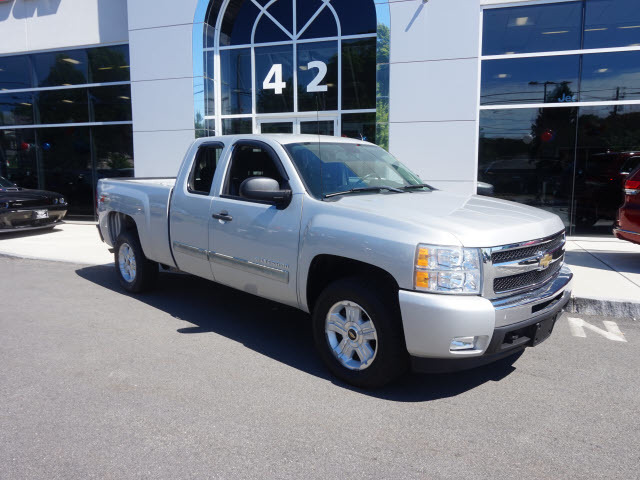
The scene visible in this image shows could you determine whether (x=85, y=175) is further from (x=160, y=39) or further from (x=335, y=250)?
(x=335, y=250)

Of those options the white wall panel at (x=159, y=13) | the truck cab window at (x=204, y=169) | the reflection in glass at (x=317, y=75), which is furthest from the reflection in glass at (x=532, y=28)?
the truck cab window at (x=204, y=169)

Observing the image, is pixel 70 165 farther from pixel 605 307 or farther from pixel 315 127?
pixel 605 307

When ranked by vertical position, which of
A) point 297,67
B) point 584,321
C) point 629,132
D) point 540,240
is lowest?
point 584,321

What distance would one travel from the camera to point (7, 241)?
1092 cm

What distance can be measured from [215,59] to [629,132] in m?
9.02

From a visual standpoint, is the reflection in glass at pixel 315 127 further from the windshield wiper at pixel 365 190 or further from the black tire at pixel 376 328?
the black tire at pixel 376 328

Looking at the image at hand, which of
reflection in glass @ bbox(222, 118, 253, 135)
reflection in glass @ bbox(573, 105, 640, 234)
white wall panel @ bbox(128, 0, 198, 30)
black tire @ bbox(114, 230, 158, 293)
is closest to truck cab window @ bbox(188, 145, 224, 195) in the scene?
black tire @ bbox(114, 230, 158, 293)

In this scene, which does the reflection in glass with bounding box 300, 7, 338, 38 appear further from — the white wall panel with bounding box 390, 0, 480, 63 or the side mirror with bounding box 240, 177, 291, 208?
the side mirror with bounding box 240, 177, 291, 208

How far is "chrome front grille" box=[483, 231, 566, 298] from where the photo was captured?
11.3 ft

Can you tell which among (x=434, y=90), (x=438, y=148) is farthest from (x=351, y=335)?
(x=434, y=90)

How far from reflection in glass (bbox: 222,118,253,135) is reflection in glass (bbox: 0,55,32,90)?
6230 mm

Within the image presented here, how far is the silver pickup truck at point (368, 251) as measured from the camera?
341 centimetres

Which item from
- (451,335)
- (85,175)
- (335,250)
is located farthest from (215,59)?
(451,335)

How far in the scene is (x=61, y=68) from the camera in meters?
14.0
